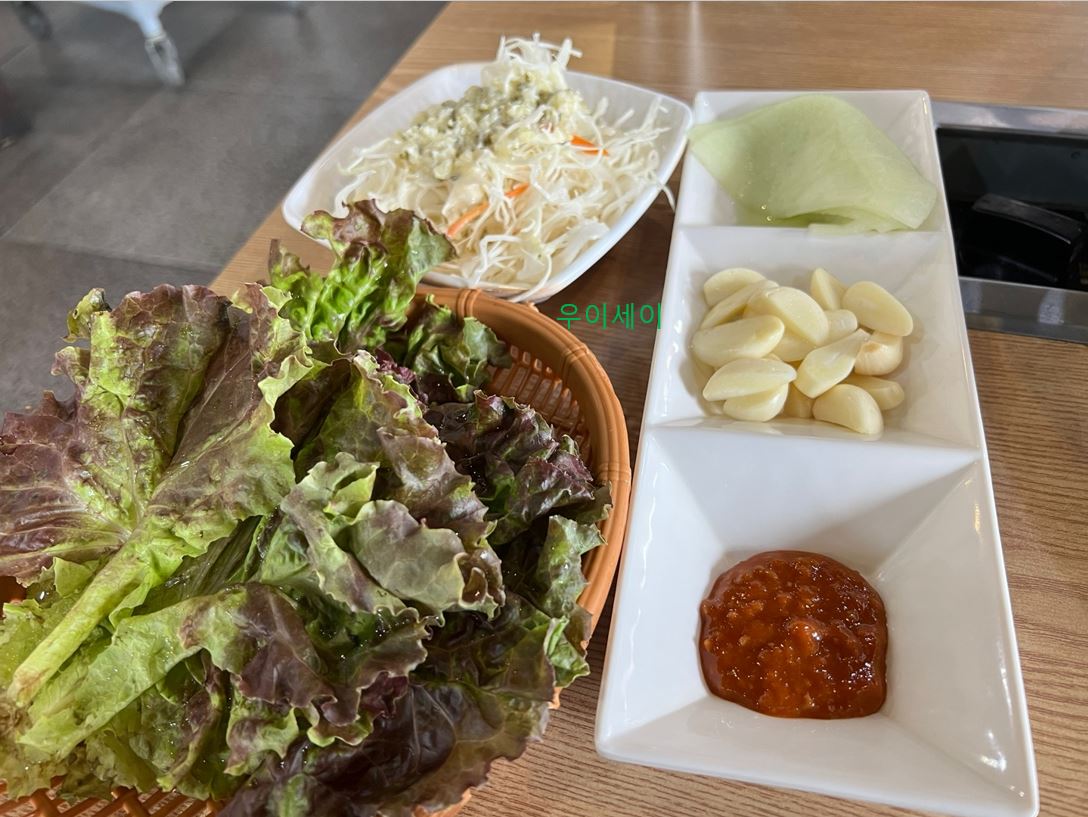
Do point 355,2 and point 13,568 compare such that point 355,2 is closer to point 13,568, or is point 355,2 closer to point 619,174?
point 619,174

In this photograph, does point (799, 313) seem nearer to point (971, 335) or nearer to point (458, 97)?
point (971, 335)

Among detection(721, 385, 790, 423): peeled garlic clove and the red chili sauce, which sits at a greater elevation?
detection(721, 385, 790, 423): peeled garlic clove

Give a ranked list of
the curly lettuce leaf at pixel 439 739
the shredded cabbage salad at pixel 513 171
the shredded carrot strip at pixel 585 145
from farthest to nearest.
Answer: the shredded carrot strip at pixel 585 145 → the shredded cabbage salad at pixel 513 171 → the curly lettuce leaf at pixel 439 739

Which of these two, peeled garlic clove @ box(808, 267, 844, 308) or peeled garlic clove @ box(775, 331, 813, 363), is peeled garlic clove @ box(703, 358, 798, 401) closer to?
peeled garlic clove @ box(775, 331, 813, 363)

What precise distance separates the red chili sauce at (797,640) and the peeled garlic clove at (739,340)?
0.30 meters

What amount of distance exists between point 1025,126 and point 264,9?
3999mm

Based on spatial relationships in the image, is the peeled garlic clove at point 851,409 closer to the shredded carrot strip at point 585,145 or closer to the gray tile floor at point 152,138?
the shredded carrot strip at point 585,145

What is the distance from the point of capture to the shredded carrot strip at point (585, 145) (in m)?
1.53

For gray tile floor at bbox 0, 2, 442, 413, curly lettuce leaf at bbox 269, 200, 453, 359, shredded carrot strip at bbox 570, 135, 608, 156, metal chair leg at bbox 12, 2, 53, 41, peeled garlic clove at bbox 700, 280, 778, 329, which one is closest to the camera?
curly lettuce leaf at bbox 269, 200, 453, 359

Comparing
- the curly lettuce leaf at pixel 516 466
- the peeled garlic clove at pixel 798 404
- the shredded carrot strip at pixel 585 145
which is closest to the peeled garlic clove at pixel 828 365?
the peeled garlic clove at pixel 798 404

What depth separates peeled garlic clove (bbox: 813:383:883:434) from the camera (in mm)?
1019

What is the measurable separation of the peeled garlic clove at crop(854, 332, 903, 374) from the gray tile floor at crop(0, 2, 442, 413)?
2.30m

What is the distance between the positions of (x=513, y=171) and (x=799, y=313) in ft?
2.16

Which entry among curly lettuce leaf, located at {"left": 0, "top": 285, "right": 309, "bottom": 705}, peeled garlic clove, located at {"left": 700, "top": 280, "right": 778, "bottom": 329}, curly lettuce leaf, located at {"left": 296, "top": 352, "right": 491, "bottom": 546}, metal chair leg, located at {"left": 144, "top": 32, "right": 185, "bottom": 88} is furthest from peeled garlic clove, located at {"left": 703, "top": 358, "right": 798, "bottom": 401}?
metal chair leg, located at {"left": 144, "top": 32, "right": 185, "bottom": 88}
